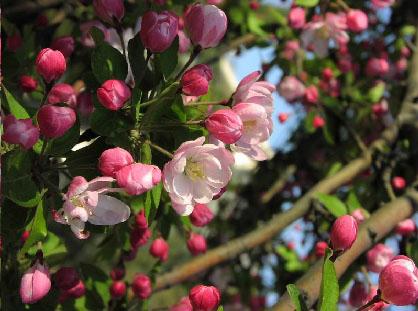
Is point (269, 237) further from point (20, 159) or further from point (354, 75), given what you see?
point (20, 159)

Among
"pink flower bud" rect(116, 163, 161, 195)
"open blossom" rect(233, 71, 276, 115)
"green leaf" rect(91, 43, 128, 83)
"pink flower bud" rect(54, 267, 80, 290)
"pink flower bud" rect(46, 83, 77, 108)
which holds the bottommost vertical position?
"pink flower bud" rect(54, 267, 80, 290)

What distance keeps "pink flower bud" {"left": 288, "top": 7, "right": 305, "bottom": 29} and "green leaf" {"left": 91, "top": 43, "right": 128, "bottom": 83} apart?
3.77ft

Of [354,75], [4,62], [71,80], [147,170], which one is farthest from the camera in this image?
[354,75]

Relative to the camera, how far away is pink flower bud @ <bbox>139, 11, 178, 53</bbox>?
1.09m

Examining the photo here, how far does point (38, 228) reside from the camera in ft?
3.36

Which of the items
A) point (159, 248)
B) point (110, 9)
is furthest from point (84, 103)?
point (159, 248)

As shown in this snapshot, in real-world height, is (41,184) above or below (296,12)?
above

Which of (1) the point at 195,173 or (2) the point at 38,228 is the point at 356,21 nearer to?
(1) the point at 195,173

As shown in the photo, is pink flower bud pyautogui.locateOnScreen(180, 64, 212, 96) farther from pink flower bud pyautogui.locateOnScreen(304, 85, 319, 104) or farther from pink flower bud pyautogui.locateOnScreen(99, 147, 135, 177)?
pink flower bud pyautogui.locateOnScreen(304, 85, 319, 104)

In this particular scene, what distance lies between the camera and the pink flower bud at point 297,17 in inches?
85.4

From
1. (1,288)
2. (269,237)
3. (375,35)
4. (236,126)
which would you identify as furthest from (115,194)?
(375,35)

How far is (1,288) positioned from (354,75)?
174 centimetres

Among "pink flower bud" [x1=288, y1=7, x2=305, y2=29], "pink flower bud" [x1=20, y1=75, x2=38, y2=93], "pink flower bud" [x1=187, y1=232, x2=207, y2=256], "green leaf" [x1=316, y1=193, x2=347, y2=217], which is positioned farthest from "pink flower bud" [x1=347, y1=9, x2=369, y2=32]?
"pink flower bud" [x1=20, y1=75, x2=38, y2=93]

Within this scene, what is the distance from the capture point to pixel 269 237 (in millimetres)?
2107
